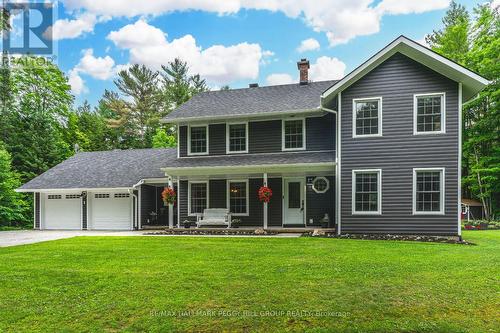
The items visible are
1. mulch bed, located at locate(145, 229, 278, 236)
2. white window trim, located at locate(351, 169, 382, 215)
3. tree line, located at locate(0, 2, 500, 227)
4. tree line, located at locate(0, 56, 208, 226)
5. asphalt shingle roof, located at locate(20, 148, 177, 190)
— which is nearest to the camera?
white window trim, located at locate(351, 169, 382, 215)

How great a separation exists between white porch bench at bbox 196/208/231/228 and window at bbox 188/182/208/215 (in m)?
0.56

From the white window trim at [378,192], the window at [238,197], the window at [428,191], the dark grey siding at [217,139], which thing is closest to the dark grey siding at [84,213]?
the dark grey siding at [217,139]

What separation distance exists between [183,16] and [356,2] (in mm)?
12734

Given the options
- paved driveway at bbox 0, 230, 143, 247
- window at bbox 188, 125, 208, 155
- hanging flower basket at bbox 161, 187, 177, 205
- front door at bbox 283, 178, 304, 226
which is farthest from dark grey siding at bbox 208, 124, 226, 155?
paved driveway at bbox 0, 230, 143, 247

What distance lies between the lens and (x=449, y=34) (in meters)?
26.3

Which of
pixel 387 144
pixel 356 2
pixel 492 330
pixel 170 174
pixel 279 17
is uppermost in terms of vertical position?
pixel 279 17

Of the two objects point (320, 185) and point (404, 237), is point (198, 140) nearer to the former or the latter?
point (320, 185)

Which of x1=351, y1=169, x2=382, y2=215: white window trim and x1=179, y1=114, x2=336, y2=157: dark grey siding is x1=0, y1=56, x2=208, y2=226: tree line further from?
x1=351, y1=169, x2=382, y2=215: white window trim

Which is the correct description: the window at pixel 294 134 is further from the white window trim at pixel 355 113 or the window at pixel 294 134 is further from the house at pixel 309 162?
the white window trim at pixel 355 113

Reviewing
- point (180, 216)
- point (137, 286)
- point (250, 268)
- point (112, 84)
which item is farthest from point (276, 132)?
point (112, 84)

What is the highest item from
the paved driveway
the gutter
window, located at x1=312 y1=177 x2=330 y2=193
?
the gutter

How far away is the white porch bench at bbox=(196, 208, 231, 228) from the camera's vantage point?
1474 centimetres

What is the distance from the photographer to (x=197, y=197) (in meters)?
15.9

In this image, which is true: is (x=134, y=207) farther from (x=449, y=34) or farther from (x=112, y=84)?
(x=112, y=84)
